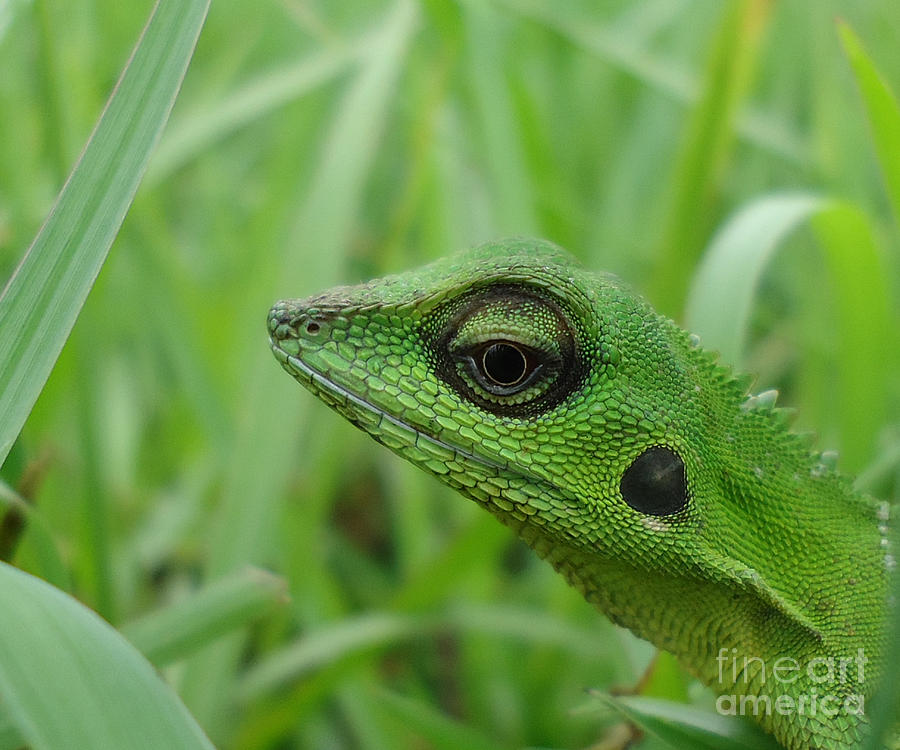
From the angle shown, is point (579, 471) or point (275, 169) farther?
point (275, 169)

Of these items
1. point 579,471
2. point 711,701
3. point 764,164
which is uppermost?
point 764,164

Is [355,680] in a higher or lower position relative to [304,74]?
lower

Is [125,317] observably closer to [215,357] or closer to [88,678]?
[215,357]

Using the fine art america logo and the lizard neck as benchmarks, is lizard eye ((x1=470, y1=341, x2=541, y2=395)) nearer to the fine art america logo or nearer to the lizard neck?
the lizard neck

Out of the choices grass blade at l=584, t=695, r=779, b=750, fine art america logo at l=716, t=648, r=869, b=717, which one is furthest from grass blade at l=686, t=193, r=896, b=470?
grass blade at l=584, t=695, r=779, b=750

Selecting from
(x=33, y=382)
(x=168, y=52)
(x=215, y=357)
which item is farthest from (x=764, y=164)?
(x=33, y=382)

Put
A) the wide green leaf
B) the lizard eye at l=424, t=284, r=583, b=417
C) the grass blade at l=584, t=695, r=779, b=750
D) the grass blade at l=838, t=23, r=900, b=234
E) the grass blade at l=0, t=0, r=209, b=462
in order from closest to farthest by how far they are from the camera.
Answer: the wide green leaf, the grass blade at l=0, t=0, r=209, b=462, the grass blade at l=584, t=695, r=779, b=750, the lizard eye at l=424, t=284, r=583, b=417, the grass blade at l=838, t=23, r=900, b=234

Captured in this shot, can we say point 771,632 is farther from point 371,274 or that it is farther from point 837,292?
point 371,274
